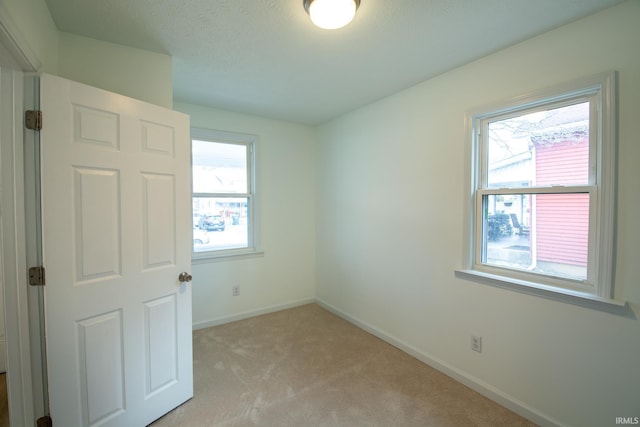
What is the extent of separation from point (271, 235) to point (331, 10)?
2.64 metres

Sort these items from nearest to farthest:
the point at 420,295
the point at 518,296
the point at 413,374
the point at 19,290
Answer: the point at 19,290, the point at 518,296, the point at 413,374, the point at 420,295

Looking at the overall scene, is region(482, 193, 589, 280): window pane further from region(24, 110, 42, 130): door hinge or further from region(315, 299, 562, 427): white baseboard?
region(24, 110, 42, 130): door hinge

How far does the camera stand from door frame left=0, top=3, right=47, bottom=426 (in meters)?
1.28

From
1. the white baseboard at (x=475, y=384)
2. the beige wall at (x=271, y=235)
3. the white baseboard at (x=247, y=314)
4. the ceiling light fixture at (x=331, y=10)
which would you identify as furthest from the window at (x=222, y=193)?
the ceiling light fixture at (x=331, y=10)

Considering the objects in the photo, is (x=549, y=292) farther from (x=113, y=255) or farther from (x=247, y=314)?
(x=247, y=314)

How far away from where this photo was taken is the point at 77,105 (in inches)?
56.1

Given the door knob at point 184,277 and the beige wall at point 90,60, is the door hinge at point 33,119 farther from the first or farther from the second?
the door knob at point 184,277

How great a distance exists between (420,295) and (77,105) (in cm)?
277

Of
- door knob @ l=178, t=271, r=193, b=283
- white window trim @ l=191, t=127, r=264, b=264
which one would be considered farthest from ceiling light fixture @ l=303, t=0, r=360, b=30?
white window trim @ l=191, t=127, r=264, b=264

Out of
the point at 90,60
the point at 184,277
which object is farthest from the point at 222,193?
the point at 90,60

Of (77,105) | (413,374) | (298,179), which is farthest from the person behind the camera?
(298,179)

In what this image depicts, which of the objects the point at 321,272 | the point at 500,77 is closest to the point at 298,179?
the point at 321,272

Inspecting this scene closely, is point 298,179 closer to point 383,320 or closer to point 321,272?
point 321,272

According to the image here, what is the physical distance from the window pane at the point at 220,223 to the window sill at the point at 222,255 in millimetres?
82
